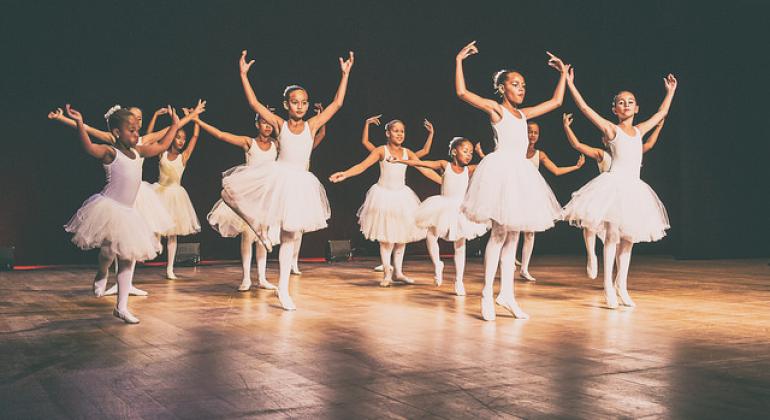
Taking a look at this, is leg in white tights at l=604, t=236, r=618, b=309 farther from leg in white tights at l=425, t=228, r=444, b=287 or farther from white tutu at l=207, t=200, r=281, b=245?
white tutu at l=207, t=200, r=281, b=245

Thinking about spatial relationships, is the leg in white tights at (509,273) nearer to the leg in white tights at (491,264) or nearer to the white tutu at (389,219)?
A: the leg in white tights at (491,264)

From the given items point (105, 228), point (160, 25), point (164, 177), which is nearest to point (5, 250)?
point (164, 177)

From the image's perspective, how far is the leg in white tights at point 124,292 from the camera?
385 cm

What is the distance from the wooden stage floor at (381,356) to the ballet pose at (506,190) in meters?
0.30

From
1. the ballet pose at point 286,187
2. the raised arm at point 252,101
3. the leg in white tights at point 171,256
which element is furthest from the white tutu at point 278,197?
the leg in white tights at point 171,256

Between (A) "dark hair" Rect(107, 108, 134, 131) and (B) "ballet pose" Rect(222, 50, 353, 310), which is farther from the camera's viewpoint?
(B) "ballet pose" Rect(222, 50, 353, 310)

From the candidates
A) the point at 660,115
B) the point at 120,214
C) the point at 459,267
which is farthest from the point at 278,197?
the point at 660,115

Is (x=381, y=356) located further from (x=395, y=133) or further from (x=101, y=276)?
(x=395, y=133)

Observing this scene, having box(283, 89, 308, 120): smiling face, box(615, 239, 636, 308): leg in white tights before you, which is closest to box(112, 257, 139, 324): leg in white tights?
box(283, 89, 308, 120): smiling face

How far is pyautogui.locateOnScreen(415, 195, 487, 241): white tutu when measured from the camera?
17.9 feet

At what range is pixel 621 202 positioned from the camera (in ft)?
15.0

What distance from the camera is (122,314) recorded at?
3852 mm

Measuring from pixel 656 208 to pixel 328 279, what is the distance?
10.0 ft

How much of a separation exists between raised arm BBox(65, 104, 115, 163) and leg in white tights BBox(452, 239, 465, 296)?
2.57 m
